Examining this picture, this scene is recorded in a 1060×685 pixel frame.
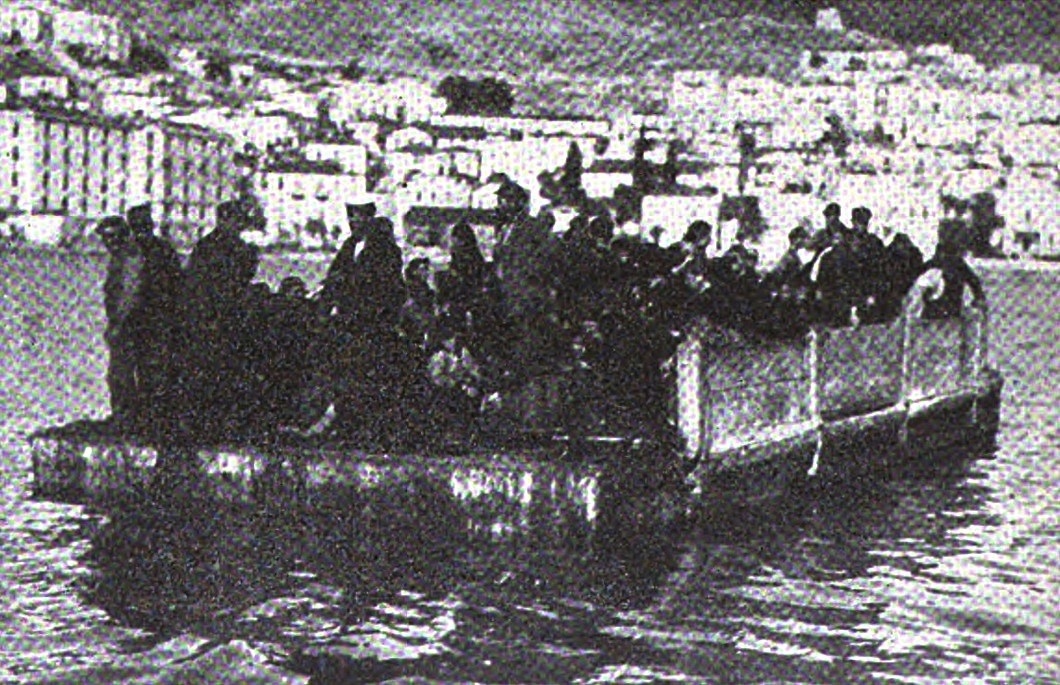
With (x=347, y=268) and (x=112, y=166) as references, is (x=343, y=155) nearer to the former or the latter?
(x=112, y=166)

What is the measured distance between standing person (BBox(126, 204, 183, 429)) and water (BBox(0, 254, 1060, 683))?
80 cm

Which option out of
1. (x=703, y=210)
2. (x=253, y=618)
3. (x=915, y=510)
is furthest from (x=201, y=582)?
(x=703, y=210)

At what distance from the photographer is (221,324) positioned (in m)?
10.6

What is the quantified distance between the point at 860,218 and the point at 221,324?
5998 millimetres

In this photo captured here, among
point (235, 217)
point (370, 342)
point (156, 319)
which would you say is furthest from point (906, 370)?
point (156, 319)

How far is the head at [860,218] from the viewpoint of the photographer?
13.9 m

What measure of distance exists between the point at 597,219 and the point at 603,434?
1.67m

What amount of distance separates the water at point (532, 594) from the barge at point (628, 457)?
0.13 m

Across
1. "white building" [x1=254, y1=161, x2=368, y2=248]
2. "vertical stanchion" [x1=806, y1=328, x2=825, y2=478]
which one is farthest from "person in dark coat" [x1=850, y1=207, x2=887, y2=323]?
"white building" [x1=254, y1=161, x2=368, y2=248]

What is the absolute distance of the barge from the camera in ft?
31.2

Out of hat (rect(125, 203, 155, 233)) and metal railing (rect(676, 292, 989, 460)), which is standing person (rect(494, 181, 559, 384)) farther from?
hat (rect(125, 203, 155, 233))

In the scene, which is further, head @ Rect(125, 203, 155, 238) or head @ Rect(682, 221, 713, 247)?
head @ Rect(682, 221, 713, 247)

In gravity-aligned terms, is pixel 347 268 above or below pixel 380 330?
above

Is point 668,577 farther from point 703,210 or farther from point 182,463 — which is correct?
point 703,210
